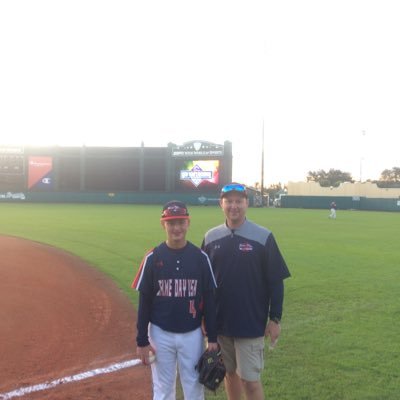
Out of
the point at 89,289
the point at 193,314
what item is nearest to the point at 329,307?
the point at 89,289

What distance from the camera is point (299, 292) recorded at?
352 inches

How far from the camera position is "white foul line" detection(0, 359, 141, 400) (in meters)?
4.45

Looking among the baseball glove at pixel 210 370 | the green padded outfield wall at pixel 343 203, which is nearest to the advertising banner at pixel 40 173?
the green padded outfield wall at pixel 343 203

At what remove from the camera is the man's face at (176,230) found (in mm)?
3541

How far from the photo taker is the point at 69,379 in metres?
4.80

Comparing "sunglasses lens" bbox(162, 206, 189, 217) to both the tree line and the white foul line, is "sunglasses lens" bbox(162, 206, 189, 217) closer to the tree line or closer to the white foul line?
the white foul line

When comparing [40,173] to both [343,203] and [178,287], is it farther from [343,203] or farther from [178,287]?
[178,287]

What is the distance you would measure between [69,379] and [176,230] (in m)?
2.32

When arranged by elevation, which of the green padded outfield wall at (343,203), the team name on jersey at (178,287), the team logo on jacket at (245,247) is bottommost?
the green padded outfield wall at (343,203)

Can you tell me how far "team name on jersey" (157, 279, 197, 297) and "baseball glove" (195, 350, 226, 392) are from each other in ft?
1.52

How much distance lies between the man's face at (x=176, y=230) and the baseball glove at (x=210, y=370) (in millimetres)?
862

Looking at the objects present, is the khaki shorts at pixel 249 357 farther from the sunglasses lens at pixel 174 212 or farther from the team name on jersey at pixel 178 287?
the sunglasses lens at pixel 174 212

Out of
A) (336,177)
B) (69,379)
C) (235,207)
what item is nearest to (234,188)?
(235,207)

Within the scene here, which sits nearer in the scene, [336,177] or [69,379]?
[69,379]
